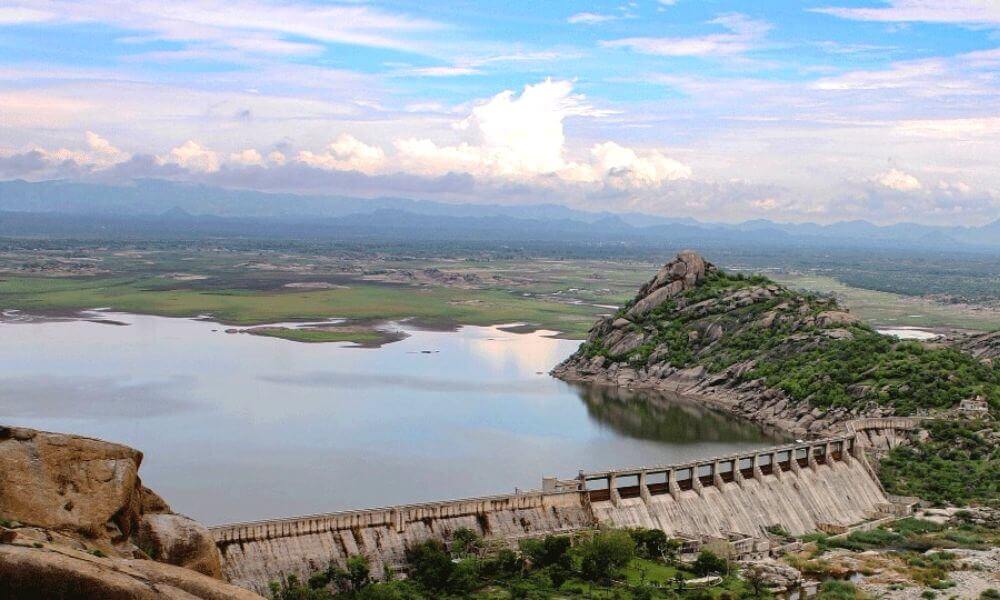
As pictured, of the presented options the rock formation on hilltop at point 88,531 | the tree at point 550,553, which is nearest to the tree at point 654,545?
the tree at point 550,553

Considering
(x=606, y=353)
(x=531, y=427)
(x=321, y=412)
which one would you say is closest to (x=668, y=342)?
(x=606, y=353)

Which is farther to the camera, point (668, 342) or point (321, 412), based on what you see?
point (668, 342)

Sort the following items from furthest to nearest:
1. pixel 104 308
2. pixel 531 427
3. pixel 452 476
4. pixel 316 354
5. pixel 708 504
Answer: pixel 104 308
pixel 316 354
pixel 531 427
pixel 452 476
pixel 708 504

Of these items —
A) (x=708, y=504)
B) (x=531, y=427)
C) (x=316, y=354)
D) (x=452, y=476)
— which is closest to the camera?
(x=708, y=504)

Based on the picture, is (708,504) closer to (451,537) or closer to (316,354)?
(451,537)

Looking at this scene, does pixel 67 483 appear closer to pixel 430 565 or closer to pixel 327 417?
pixel 430 565

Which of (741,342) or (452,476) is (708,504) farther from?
(741,342)

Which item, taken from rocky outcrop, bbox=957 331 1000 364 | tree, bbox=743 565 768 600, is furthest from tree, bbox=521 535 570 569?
rocky outcrop, bbox=957 331 1000 364

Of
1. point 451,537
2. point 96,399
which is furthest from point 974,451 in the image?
point 96,399

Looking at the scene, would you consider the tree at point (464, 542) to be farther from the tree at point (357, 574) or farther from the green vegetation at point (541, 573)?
the tree at point (357, 574)
